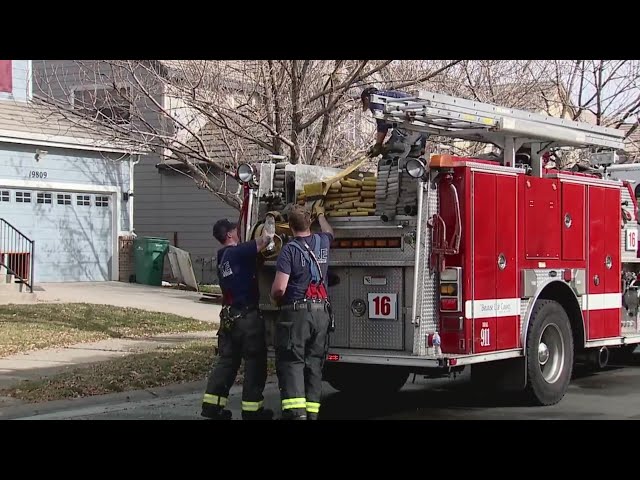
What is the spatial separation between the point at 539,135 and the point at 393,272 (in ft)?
6.90

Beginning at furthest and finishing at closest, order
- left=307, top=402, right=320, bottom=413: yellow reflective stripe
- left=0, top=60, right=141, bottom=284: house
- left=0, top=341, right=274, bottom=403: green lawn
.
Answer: left=0, top=60, right=141, bottom=284: house, left=0, top=341, right=274, bottom=403: green lawn, left=307, top=402, right=320, bottom=413: yellow reflective stripe

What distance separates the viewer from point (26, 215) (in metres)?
20.7

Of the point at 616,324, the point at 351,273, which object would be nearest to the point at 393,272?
the point at 351,273

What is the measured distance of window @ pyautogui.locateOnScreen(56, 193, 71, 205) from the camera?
21531 mm

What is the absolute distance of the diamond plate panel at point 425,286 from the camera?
7602mm

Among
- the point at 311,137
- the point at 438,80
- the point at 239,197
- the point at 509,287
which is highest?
the point at 438,80

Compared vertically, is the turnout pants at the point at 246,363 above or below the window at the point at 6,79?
below

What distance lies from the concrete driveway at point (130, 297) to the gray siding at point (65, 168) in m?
2.43

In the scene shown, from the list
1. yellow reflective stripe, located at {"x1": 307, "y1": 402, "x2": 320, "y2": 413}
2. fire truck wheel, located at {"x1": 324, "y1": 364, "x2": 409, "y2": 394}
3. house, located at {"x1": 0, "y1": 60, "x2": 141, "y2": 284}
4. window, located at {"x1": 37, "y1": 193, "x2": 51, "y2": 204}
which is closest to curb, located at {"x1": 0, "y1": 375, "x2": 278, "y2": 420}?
fire truck wheel, located at {"x1": 324, "y1": 364, "x2": 409, "y2": 394}

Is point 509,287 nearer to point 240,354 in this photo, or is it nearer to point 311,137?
point 240,354

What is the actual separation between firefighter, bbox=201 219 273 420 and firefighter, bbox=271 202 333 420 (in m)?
0.42

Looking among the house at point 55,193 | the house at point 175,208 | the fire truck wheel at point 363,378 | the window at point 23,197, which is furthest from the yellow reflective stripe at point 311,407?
the house at point 175,208

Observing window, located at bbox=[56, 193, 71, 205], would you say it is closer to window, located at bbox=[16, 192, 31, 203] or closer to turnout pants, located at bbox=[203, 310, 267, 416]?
window, located at bbox=[16, 192, 31, 203]

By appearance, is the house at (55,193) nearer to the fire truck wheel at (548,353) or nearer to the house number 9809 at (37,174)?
the house number 9809 at (37,174)
